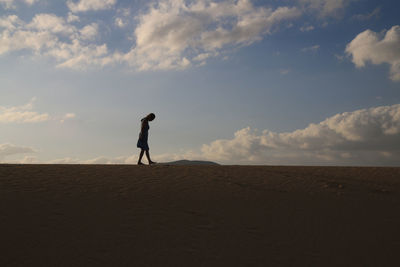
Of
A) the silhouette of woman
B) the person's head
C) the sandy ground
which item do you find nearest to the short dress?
the silhouette of woman

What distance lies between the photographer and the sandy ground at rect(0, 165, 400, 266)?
5.14 m

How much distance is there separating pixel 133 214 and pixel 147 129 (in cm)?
594

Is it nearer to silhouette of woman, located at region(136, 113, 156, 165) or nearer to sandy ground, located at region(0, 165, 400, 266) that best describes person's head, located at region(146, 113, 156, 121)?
silhouette of woman, located at region(136, 113, 156, 165)

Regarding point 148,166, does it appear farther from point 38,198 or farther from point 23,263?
point 23,263

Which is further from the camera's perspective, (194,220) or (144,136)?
(144,136)

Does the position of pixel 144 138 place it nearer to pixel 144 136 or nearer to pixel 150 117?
pixel 144 136

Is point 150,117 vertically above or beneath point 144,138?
above

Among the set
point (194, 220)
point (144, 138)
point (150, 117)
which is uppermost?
point (150, 117)

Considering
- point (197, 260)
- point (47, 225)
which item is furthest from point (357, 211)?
point (47, 225)

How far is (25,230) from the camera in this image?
568 cm

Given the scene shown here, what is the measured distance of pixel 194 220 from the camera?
6379mm

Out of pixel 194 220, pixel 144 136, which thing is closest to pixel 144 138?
pixel 144 136

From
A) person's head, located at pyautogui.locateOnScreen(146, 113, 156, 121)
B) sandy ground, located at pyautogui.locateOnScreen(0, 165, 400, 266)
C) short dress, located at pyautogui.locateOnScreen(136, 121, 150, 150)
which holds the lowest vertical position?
sandy ground, located at pyautogui.locateOnScreen(0, 165, 400, 266)

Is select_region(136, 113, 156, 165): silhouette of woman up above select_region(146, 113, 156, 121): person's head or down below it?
below
